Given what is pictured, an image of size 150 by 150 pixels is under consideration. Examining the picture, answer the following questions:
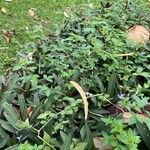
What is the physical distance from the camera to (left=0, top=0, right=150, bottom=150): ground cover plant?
2320mm

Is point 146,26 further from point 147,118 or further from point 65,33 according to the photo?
point 147,118

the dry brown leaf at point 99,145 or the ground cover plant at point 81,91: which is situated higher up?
the ground cover plant at point 81,91

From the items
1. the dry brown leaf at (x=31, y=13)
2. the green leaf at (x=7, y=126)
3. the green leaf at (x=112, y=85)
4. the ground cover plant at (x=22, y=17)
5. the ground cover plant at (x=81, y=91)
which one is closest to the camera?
the ground cover plant at (x=81, y=91)

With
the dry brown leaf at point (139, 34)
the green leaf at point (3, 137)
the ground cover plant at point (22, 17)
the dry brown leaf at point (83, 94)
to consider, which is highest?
the ground cover plant at point (22, 17)

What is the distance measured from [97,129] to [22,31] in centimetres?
319

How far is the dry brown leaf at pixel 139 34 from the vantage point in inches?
134

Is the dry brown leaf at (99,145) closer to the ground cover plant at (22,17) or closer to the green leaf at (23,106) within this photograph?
the green leaf at (23,106)

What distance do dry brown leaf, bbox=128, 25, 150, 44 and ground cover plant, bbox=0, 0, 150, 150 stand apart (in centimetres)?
2

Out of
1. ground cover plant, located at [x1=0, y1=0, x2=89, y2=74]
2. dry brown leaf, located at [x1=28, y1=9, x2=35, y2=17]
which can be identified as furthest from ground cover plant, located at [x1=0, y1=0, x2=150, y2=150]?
dry brown leaf, located at [x1=28, y1=9, x2=35, y2=17]

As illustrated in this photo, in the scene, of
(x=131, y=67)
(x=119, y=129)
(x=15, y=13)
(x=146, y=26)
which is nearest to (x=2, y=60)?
(x=15, y=13)

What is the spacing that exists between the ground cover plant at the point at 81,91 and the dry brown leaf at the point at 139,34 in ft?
0.05

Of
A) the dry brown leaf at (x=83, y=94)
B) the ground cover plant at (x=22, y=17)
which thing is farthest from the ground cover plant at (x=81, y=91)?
the ground cover plant at (x=22, y=17)

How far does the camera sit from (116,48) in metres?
3.04

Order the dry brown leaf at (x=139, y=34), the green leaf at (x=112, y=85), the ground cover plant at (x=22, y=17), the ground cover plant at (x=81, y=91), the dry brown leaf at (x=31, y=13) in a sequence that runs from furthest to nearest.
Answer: the dry brown leaf at (x=31, y=13) < the ground cover plant at (x=22, y=17) < the dry brown leaf at (x=139, y=34) < the green leaf at (x=112, y=85) < the ground cover plant at (x=81, y=91)
